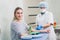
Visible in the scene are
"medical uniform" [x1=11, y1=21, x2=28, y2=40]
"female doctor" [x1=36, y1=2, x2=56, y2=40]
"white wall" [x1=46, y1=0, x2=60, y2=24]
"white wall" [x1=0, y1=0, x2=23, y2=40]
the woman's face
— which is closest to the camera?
"medical uniform" [x1=11, y1=21, x2=28, y2=40]

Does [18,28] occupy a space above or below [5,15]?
below

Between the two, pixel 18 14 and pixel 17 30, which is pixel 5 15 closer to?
pixel 18 14

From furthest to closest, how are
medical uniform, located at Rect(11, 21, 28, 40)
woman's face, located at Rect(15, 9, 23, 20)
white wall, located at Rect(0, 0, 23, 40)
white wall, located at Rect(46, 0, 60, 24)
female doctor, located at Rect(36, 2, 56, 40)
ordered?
white wall, located at Rect(46, 0, 60, 24) → female doctor, located at Rect(36, 2, 56, 40) → white wall, located at Rect(0, 0, 23, 40) → woman's face, located at Rect(15, 9, 23, 20) → medical uniform, located at Rect(11, 21, 28, 40)

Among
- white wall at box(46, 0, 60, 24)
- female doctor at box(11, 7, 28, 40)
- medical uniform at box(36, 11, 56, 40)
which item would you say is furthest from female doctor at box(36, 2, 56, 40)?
white wall at box(46, 0, 60, 24)

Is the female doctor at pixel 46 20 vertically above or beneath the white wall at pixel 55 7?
beneath

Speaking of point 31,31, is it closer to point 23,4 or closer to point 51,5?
point 23,4

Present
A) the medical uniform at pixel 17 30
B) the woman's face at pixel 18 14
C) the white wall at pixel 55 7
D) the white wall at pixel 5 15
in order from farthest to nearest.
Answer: the white wall at pixel 55 7 → the white wall at pixel 5 15 → the woman's face at pixel 18 14 → the medical uniform at pixel 17 30

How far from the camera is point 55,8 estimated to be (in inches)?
204

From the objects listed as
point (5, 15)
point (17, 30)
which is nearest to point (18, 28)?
point (17, 30)

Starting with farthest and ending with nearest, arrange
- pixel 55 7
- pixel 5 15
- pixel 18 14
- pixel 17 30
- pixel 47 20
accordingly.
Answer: pixel 55 7
pixel 47 20
pixel 5 15
pixel 18 14
pixel 17 30

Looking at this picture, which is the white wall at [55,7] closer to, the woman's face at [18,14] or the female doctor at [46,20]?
the female doctor at [46,20]

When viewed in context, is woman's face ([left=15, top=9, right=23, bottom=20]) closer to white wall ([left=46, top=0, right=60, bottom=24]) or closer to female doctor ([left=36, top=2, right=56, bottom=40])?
female doctor ([left=36, top=2, right=56, bottom=40])

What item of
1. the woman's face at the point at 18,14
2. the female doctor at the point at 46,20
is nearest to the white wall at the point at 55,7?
the female doctor at the point at 46,20

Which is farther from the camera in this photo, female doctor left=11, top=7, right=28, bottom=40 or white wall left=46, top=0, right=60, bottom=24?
white wall left=46, top=0, right=60, bottom=24
